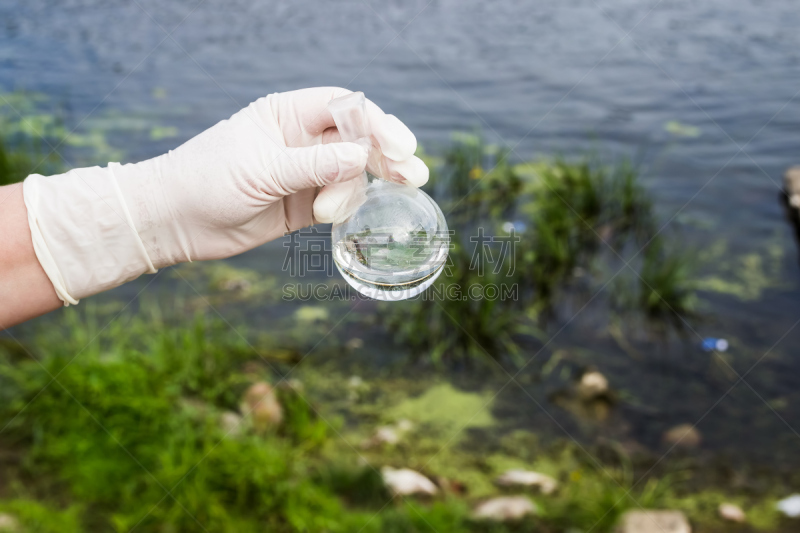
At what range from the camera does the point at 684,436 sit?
10.5 feet

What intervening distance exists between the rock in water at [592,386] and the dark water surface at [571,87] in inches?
4.3

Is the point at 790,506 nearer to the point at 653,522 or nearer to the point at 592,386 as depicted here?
the point at 653,522

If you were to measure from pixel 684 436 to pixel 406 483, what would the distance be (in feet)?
4.79

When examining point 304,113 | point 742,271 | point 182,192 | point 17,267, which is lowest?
point 742,271

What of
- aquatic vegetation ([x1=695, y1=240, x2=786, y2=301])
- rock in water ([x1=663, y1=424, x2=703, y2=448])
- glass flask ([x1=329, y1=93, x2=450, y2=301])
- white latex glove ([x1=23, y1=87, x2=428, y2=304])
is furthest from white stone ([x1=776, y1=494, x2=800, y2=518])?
white latex glove ([x1=23, y1=87, x2=428, y2=304])

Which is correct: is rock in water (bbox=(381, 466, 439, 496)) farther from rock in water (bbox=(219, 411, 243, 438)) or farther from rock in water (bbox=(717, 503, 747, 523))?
rock in water (bbox=(717, 503, 747, 523))

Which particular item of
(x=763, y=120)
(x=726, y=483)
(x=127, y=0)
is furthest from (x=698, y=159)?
(x=127, y=0)

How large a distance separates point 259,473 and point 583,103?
16.0 ft

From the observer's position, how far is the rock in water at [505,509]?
2680 millimetres

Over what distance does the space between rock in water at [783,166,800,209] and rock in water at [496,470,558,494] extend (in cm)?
308

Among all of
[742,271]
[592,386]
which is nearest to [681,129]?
[742,271]

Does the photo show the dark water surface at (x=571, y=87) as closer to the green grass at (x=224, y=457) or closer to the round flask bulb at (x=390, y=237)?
the green grass at (x=224, y=457)

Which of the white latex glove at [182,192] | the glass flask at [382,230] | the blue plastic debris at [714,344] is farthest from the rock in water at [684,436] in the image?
the white latex glove at [182,192]

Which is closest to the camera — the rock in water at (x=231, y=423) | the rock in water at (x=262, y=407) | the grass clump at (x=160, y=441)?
the grass clump at (x=160, y=441)
